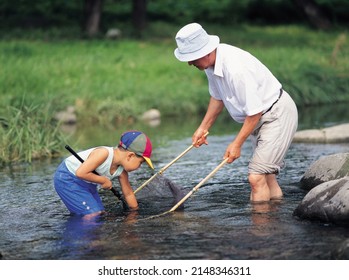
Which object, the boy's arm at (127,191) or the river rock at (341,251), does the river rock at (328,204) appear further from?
the boy's arm at (127,191)

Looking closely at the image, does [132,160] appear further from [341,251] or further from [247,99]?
[341,251]


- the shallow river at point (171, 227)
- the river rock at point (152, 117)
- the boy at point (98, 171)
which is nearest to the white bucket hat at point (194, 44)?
the boy at point (98, 171)

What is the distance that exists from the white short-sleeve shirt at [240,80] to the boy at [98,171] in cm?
91

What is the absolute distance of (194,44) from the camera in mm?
8500

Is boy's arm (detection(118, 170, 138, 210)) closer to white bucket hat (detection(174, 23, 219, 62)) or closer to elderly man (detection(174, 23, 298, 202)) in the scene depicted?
elderly man (detection(174, 23, 298, 202))

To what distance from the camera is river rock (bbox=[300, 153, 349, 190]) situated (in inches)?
398

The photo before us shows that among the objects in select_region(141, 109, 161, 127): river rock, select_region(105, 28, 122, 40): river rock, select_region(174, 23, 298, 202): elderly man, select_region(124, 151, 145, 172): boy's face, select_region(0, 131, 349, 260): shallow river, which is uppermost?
select_region(174, 23, 298, 202): elderly man

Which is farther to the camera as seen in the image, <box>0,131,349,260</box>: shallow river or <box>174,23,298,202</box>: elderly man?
<box>174,23,298,202</box>: elderly man

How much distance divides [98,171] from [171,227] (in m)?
0.99

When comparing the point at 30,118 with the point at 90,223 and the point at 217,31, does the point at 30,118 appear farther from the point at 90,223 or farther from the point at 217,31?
the point at 217,31

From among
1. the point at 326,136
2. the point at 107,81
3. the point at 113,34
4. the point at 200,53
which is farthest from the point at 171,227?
the point at 113,34

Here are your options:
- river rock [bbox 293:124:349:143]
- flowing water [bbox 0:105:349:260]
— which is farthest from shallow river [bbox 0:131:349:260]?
river rock [bbox 293:124:349:143]

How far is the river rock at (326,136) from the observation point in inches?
552

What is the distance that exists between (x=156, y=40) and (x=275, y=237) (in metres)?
20.4
